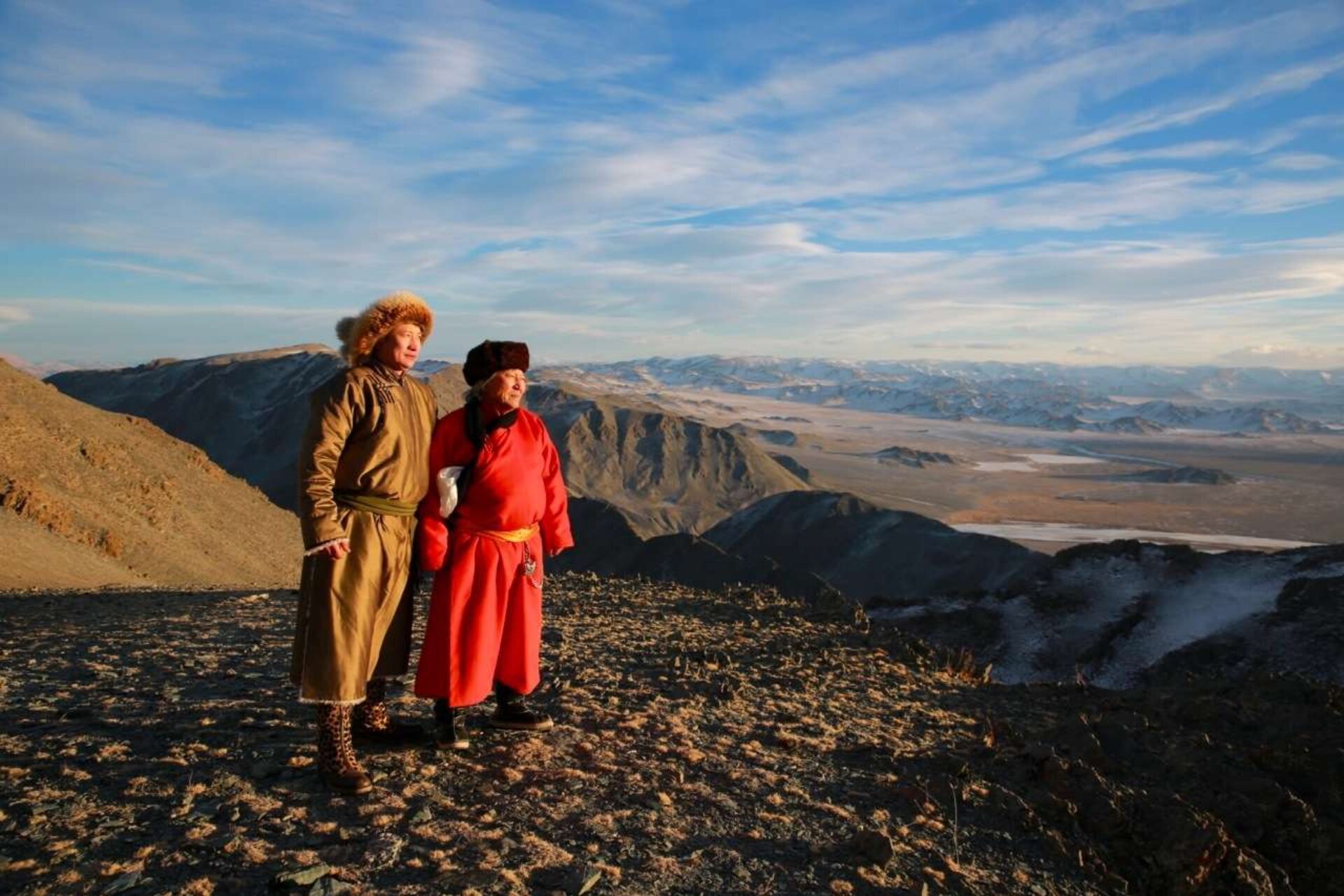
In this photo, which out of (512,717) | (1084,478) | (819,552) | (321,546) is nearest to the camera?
(321,546)

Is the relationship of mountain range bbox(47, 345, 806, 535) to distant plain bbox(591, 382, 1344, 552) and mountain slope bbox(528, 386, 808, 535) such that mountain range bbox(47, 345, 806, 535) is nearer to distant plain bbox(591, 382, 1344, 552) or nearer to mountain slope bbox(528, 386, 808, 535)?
mountain slope bbox(528, 386, 808, 535)

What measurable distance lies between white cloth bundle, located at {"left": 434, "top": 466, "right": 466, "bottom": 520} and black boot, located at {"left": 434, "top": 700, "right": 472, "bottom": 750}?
2.78ft

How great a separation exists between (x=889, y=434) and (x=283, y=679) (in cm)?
13883

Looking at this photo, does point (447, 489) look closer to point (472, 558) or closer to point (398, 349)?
point (472, 558)

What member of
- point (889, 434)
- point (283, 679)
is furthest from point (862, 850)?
point (889, 434)

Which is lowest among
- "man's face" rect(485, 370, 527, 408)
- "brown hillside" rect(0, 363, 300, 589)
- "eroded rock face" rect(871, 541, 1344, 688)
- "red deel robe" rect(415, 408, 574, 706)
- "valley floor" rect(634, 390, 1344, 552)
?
"valley floor" rect(634, 390, 1344, 552)

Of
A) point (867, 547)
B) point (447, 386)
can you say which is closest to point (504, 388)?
point (867, 547)

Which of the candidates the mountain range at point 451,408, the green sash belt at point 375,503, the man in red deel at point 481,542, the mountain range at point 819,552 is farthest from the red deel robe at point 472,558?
the mountain range at point 451,408

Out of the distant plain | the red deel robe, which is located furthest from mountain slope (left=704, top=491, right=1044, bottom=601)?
the red deel robe

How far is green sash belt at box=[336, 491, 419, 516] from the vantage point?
2.97 metres

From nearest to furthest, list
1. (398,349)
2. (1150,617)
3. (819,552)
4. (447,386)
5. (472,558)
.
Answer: (398,349)
(472,558)
(1150,617)
(819,552)
(447,386)

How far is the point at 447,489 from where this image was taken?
Result: 3.18 metres

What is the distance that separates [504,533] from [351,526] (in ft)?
2.06

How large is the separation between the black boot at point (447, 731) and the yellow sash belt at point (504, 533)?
2.40ft
